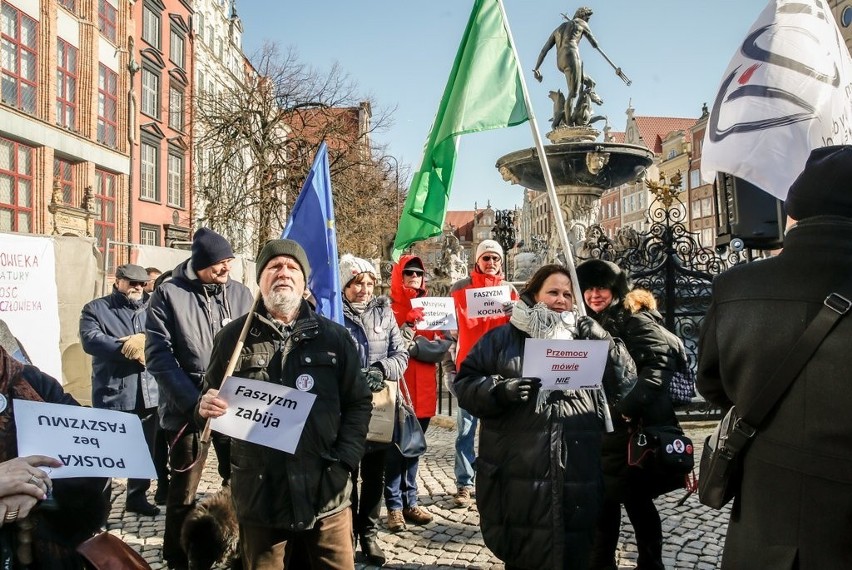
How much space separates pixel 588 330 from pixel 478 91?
1.69m

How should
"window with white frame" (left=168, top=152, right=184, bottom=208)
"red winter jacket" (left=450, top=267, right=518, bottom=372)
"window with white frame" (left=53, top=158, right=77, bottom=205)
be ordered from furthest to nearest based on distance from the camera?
"window with white frame" (left=168, top=152, right=184, bottom=208), "window with white frame" (left=53, top=158, right=77, bottom=205), "red winter jacket" (left=450, top=267, right=518, bottom=372)

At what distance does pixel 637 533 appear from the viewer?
13.1 ft

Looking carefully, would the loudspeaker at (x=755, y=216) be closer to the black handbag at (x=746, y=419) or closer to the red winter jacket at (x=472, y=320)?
the red winter jacket at (x=472, y=320)

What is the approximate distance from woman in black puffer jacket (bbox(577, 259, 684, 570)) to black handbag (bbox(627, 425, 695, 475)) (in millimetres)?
81

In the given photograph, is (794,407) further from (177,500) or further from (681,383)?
(177,500)

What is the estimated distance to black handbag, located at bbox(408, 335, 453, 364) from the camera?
5719 millimetres

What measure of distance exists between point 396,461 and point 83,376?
5.50 meters

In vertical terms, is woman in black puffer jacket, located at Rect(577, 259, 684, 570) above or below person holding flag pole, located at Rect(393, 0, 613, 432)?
below

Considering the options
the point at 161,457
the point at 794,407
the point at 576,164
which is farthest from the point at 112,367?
the point at 576,164

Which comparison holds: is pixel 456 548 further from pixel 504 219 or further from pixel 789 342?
pixel 504 219

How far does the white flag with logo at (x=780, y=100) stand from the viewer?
391 centimetres

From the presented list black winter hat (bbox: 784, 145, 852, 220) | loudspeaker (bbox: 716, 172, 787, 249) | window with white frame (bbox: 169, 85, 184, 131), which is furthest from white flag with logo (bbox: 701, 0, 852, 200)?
window with white frame (bbox: 169, 85, 184, 131)

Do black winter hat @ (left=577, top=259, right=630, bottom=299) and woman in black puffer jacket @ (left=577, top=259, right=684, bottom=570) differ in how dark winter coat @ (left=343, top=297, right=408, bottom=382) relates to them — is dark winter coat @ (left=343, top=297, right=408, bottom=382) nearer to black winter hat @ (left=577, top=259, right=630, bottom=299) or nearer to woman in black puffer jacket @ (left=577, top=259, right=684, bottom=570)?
black winter hat @ (left=577, top=259, right=630, bottom=299)

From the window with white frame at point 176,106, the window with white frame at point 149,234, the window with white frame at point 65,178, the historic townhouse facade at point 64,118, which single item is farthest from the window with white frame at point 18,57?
the window with white frame at point 176,106
